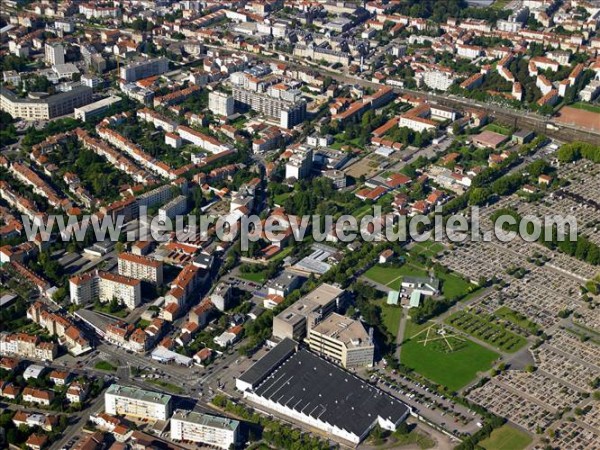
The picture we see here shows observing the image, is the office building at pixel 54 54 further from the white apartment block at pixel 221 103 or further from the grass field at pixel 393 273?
the grass field at pixel 393 273

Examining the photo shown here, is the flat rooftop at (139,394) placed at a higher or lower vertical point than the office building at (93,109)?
lower

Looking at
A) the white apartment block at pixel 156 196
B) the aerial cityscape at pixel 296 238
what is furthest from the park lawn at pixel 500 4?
the white apartment block at pixel 156 196

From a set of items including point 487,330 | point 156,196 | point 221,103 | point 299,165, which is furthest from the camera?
point 221,103

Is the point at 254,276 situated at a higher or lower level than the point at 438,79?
lower

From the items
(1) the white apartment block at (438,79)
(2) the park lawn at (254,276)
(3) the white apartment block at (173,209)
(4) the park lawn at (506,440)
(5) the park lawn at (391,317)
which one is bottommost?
(4) the park lawn at (506,440)

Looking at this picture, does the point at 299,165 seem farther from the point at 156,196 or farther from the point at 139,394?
the point at 139,394

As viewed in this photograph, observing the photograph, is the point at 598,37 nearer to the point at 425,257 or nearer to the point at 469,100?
the point at 469,100

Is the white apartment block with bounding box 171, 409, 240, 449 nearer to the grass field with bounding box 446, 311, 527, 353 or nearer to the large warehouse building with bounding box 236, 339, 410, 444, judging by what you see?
the large warehouse building with bounding box 236, 339, 410, 444

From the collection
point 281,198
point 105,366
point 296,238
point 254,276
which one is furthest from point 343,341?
point 281,198
